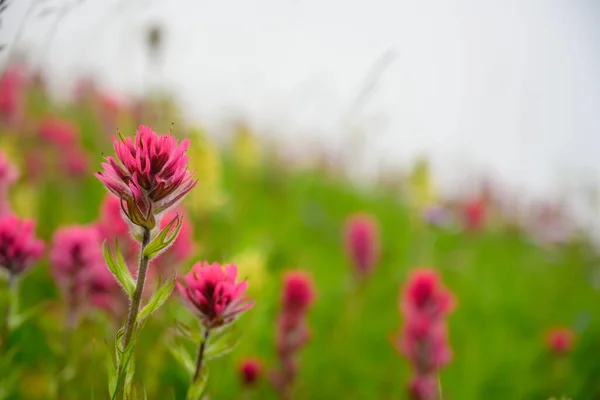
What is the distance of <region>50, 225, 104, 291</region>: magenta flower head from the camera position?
1574 millimetres

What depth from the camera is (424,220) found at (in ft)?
12.4

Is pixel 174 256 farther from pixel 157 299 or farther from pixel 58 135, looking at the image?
pixel 58 135

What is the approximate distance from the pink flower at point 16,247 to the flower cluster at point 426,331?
138cm

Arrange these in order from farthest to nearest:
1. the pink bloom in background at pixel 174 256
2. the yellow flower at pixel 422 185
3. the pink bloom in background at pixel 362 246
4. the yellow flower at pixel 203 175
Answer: the yellow flower at pixel 422 185, the yellow flower at pixel 203 175, the pink bloom in background at pixel 362 246, the pink bloom in background at pixel 174 256

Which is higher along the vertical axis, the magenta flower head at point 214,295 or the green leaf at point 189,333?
the magenta flower head at point 214,295

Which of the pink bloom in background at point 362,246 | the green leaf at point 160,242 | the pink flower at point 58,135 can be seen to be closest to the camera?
the green leaf at point 160,242

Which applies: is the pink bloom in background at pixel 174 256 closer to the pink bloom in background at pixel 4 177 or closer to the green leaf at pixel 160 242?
the pink bloom in background at pixel 4 177

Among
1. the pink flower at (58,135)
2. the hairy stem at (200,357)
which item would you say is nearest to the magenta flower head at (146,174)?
the hairy stem at (200,357)

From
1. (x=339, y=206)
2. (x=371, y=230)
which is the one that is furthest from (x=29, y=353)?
(x=339, y=206)

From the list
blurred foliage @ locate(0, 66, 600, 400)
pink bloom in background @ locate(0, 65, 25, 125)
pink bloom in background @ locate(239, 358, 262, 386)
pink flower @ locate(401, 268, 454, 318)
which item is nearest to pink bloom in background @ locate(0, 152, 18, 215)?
blurred foliage @ locate(0, 66, 600, 400)

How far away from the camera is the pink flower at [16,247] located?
1.33 metres

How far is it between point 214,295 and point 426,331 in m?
1.15

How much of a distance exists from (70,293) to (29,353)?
70 centimetres

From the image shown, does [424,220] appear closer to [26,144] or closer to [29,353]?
[29,353]
